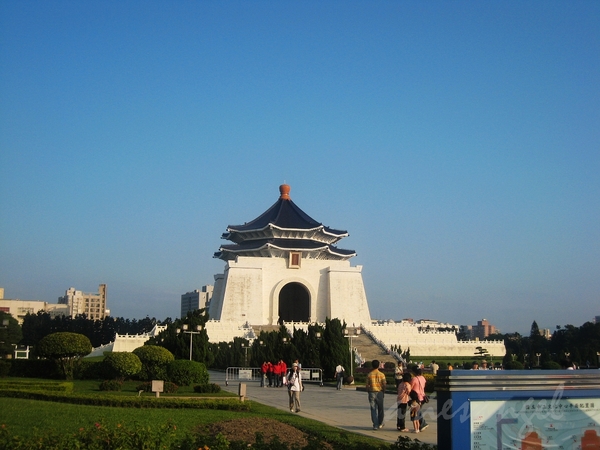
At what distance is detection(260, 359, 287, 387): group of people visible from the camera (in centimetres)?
1903

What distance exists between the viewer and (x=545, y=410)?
5078mm

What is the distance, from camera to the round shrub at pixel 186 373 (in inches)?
624

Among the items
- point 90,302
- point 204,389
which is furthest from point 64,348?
point 90,302

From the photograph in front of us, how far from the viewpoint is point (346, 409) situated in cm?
1249

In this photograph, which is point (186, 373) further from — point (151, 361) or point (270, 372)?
point (270, 372)

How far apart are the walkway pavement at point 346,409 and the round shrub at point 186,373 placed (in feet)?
4.22

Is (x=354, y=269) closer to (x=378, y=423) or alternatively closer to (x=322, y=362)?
(x=322, y=362)

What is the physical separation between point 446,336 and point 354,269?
23.5 ft

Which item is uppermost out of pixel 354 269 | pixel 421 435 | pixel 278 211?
pixel 278 211

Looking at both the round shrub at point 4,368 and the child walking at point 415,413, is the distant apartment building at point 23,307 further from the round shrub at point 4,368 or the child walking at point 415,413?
the child walking at point 415,413

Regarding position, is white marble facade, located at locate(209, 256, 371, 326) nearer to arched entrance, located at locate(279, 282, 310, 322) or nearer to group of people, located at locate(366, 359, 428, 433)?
arched entrance, located at locate(279, 282, 310, 322)

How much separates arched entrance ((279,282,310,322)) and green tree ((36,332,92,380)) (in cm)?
2607

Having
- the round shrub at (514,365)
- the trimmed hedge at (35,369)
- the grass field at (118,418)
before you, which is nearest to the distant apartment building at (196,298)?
the round shrub at (514,365)

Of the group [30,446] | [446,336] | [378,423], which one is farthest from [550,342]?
[30,446]
